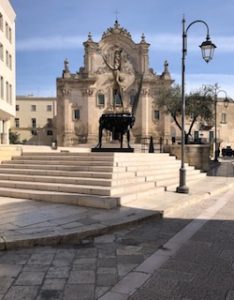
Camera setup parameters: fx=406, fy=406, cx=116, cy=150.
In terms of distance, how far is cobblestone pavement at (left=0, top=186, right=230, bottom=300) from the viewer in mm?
4656

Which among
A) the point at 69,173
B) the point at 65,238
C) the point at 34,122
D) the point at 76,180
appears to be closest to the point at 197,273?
the point at 65,238

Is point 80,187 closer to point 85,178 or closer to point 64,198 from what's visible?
point 64,198

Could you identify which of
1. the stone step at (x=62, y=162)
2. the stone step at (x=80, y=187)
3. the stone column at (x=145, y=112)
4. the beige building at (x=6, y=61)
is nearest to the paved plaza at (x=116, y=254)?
the stone step at (x=80, y=187)

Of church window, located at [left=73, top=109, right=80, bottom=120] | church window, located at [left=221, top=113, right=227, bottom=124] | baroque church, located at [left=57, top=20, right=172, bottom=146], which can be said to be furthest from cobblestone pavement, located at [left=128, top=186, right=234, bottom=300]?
church window, located at [left=221, top=113, right=227, bottom=124]

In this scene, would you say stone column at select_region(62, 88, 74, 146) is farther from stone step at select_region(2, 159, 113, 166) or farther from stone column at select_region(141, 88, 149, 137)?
stone step at select_region(2, 159, 113, 166)

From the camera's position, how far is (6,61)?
36188mm

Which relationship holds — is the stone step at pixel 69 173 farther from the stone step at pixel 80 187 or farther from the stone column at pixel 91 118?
the stone column at pixel 91 118

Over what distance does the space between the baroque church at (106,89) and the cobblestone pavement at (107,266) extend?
50977 millimetres

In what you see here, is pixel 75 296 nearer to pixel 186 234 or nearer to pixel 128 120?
pixel 186 234

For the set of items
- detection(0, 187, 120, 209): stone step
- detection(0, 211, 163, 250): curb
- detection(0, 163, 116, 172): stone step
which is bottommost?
detection(0, 211, 163, 250): curb

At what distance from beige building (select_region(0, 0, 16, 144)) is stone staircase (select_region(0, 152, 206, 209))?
2080cm

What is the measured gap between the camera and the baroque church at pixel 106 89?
2295 inches

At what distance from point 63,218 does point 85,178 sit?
12.1 ft

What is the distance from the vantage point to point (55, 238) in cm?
663
